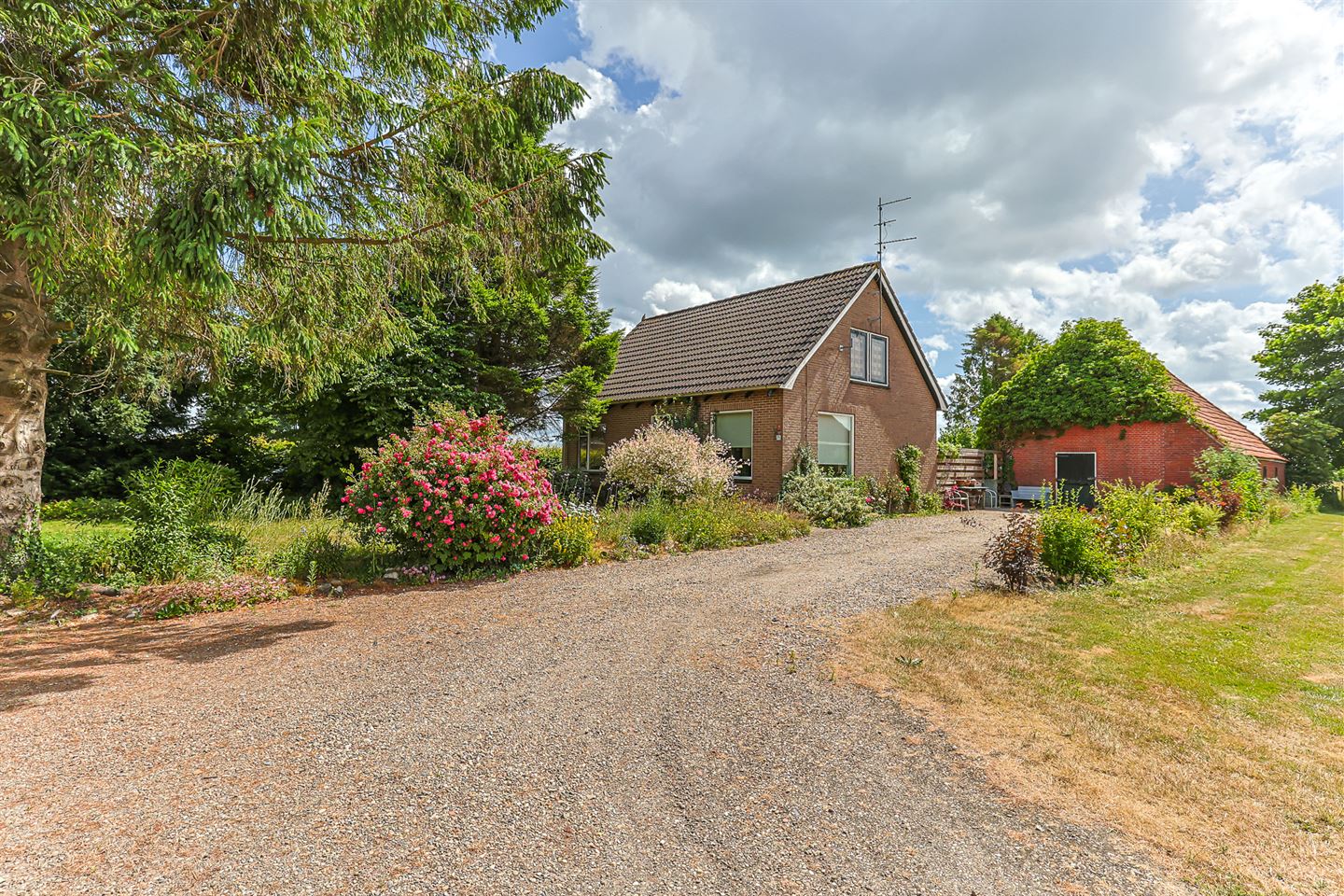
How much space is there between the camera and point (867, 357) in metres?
18.0

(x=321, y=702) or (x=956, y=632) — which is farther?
(x=956, y=632)

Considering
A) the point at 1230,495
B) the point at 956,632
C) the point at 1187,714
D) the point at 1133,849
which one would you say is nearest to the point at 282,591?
the point at 956,632

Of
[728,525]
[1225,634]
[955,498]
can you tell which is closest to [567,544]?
[728,525]

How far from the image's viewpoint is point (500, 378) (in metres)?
14.1

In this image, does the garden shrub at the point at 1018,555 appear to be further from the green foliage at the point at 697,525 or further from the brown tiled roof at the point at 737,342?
the brown tiled roof at the point at 737,342

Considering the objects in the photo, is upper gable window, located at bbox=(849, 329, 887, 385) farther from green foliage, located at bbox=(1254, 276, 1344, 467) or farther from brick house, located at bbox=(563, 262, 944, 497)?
green foliage, located at bbox=(1254, 276, 1344, 467)

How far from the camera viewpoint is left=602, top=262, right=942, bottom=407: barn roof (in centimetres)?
1608

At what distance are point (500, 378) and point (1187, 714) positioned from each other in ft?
42.1

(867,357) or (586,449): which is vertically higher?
(867,357)

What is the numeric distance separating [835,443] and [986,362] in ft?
95.4

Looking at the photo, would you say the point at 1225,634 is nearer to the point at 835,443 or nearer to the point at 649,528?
the point at 649,528

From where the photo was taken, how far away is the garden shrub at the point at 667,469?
12742mm

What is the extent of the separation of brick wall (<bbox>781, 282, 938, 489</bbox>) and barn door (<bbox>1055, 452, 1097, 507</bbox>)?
4.74 meters

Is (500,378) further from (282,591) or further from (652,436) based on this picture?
(282,591)
